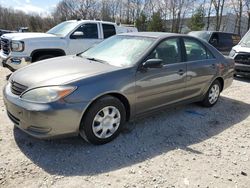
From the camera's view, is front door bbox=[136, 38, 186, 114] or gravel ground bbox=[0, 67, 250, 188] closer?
gravel ground bbox=[0, 67, 250, 188]

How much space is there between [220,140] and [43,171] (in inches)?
107

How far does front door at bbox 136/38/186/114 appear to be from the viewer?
3986 mm

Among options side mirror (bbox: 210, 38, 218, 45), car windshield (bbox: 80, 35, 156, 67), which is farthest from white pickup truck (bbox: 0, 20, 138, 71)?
side mirror (bbox: 210, 38, 218, 45)

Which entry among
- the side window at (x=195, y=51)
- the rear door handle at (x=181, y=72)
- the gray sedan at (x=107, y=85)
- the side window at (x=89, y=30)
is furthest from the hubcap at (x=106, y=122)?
the side window at (x=89, y=30)

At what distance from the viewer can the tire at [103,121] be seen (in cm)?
344

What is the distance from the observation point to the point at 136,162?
335 centimetres

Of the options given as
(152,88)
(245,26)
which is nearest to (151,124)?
(152,88)

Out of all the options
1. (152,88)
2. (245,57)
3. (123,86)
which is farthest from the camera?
(245,57)

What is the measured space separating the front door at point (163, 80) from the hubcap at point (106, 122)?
42 cm

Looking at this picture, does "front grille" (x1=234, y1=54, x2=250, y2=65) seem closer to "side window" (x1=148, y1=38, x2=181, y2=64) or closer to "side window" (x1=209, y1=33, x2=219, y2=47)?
"side window" (x1=209, y1=33, x2=219, y2=47)

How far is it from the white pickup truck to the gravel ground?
8.46 feet

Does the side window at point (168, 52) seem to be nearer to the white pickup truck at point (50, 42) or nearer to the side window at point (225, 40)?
the white pickup truck at point (50, 42)

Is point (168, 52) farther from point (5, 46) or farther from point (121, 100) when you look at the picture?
point (5, 46)

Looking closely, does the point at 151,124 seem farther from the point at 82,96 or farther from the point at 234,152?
the point at 82,96
